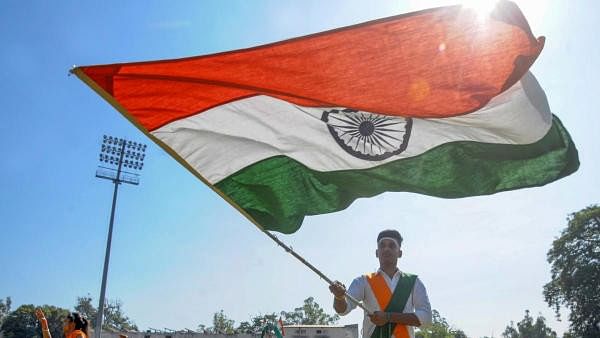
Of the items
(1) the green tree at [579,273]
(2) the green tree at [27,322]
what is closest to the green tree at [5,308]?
(2) the green tree at [27,322]

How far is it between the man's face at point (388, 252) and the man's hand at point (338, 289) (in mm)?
494

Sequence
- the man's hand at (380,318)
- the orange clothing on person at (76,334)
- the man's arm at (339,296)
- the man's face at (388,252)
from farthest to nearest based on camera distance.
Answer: the orange clothing on person at (76,334), the man's face at (388,252), the man's arm at (339,296), the man's hand at (380,318)

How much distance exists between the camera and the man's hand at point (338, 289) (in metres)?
4.04

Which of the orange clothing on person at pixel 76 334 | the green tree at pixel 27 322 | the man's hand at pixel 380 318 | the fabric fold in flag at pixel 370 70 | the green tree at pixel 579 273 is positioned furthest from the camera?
the green tree at pixel 27 322

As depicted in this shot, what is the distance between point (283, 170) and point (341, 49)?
1.40 metres

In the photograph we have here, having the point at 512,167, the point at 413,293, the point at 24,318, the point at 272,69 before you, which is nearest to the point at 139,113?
the point at 272,69

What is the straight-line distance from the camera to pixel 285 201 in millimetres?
5559

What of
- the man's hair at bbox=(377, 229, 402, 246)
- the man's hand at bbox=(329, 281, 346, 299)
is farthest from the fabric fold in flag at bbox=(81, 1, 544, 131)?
the man's hand at bbox=(329, 281, 346, 299)

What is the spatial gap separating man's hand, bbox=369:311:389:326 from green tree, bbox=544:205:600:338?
142 feet

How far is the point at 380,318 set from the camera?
13.0ft

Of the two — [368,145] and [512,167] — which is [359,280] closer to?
[368,145]

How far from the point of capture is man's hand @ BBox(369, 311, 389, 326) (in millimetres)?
Result: 3943

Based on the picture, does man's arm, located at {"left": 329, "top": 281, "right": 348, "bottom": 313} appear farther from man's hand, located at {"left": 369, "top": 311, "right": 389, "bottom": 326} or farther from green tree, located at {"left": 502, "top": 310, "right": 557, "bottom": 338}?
green tree, located at {"left": 502, "top": 310, "right": 557, "bottom": 338}

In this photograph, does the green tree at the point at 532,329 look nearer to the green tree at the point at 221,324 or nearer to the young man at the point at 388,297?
the green tree at the point at 221,324
